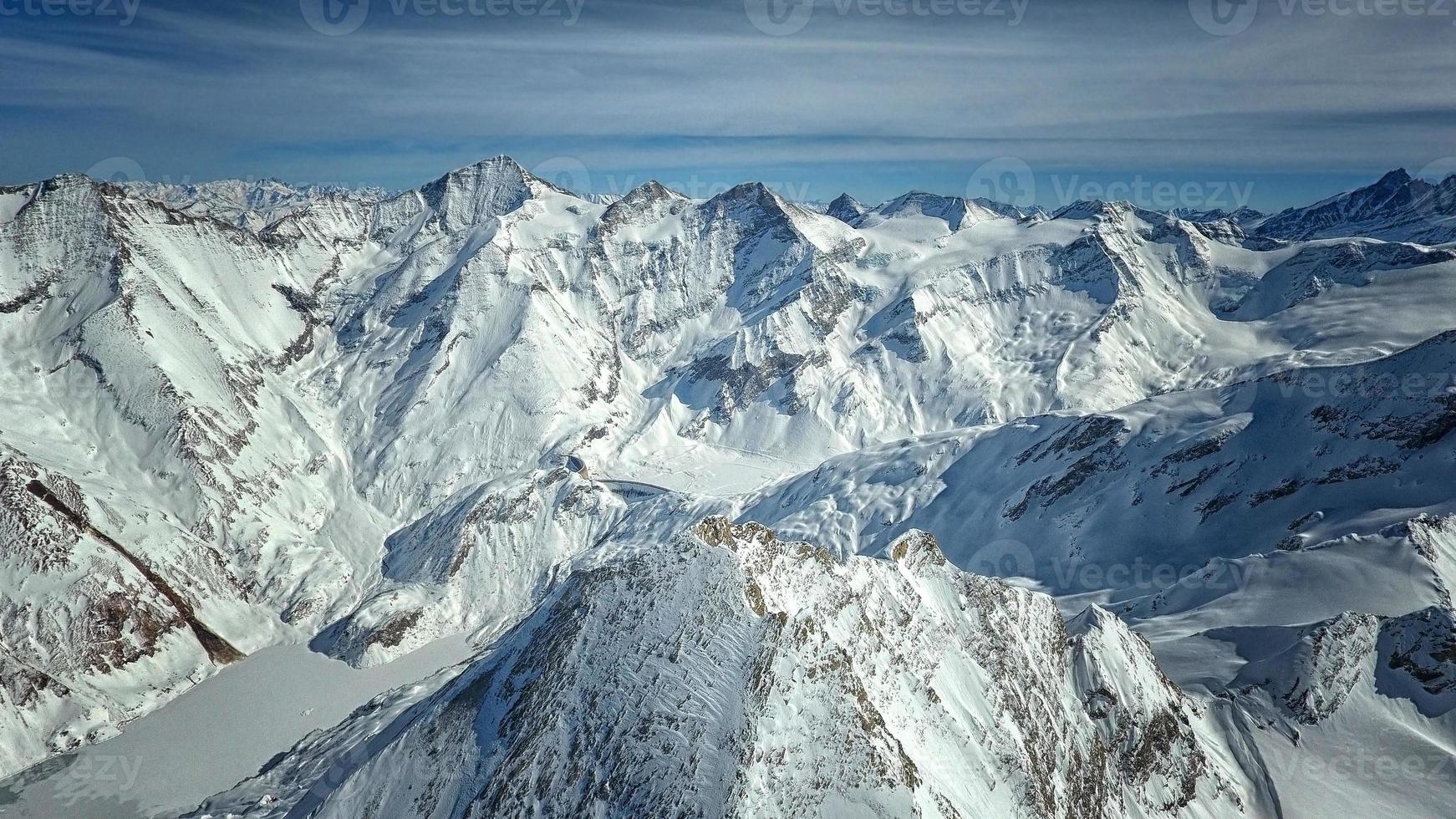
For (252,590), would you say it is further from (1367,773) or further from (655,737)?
(1367,773)

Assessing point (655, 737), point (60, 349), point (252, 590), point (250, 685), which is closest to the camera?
point (655, 737)

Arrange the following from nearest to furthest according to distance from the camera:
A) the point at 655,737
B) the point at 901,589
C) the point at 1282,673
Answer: the point at 655,737
the point at 901,589
the point at 1282,673

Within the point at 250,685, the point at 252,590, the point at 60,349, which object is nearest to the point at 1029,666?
the point at 250,685

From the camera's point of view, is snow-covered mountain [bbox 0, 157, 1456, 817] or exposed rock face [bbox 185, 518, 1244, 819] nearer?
exposed rock face [bbox 185, 518, 1244, 819]

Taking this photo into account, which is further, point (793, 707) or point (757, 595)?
point (757, 595)

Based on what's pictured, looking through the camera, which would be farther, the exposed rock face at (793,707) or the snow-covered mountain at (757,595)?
the snow-covered mountain at (757,595)

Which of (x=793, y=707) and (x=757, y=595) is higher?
(x=757, y=595)

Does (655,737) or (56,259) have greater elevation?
(56,259)

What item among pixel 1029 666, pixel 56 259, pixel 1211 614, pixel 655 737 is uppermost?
pixel 56 259

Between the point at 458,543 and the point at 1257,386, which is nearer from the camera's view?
the point at 1257,386

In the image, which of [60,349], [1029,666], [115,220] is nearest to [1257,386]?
[1029,666]
